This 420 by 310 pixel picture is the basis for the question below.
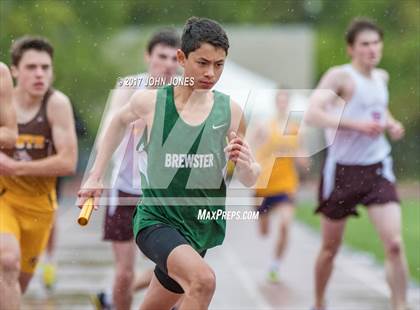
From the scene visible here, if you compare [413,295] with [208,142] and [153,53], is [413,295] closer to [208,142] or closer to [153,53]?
[153,53]

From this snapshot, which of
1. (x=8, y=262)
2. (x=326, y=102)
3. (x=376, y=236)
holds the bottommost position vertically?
(x=376, y=236)

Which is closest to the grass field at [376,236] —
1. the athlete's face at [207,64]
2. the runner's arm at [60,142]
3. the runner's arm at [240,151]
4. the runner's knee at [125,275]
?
the runner's knee at [125,275]

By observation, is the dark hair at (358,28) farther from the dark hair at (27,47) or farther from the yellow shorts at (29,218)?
the yellow shorts at (29,218)

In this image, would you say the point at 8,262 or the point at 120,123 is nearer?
the point at 120,123

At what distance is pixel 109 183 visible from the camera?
8469 mm

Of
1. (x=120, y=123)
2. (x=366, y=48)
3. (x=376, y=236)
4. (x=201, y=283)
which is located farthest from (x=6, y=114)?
(x=376, y=236)

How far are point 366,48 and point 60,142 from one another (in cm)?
266

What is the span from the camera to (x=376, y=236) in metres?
19.3

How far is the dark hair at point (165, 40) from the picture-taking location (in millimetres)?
8547

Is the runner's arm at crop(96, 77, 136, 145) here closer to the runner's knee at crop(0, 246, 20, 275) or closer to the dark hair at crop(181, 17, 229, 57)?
the runner's knee at crop(0, 246, 20, 275)

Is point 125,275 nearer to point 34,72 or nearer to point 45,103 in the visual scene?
point 45,103

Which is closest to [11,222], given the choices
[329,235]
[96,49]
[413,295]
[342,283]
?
[329,235]

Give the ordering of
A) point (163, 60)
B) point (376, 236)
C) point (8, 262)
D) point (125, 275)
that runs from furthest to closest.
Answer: point (376, 236), point (125, 275), point (163, 60), point (8, 262)

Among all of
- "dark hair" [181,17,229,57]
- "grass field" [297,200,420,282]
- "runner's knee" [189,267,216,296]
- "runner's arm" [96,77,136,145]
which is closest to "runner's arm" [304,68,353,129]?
"runner's arm" [96,77,136,145]
